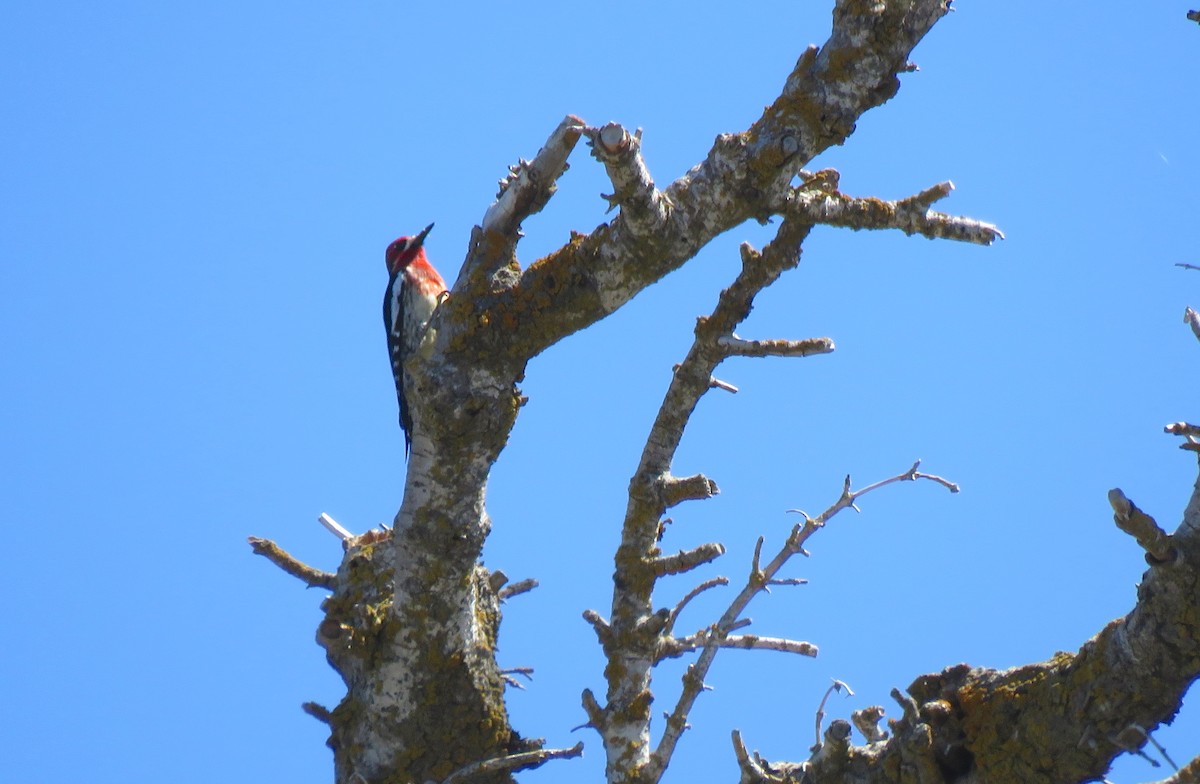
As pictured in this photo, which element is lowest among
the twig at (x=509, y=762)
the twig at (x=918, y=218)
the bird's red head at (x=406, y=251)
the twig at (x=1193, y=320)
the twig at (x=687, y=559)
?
the twig at (x=1193, y=320)

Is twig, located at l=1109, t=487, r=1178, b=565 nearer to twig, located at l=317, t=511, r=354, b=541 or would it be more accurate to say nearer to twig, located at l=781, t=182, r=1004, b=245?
twig, located at l=781, t=182, r=1004, b=245

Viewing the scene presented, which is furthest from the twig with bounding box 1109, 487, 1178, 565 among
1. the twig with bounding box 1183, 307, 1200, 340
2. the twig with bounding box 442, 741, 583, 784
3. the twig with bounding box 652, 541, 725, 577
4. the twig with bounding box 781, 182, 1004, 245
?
the twig with bounding box 442, 741, 583, 784

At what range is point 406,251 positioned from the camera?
294 inches

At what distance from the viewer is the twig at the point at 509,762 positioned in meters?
3.81

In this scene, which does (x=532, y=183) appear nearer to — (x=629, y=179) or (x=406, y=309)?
(x=629, y=179)

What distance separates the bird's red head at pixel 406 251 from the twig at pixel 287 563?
10.2 ft

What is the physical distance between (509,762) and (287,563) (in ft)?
4.27

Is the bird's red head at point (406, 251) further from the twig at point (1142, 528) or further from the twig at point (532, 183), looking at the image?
the twig at point (1142, 528)

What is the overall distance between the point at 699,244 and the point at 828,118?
1.80 ft

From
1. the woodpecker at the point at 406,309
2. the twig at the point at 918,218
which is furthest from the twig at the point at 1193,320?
the woodpecker at the point at 406,309

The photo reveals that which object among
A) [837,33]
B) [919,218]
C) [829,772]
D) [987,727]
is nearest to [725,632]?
[829,772]

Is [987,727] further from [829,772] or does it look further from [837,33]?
[837,33]

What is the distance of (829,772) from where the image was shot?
A: 3301mm

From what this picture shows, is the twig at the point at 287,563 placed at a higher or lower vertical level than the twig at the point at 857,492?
higher
